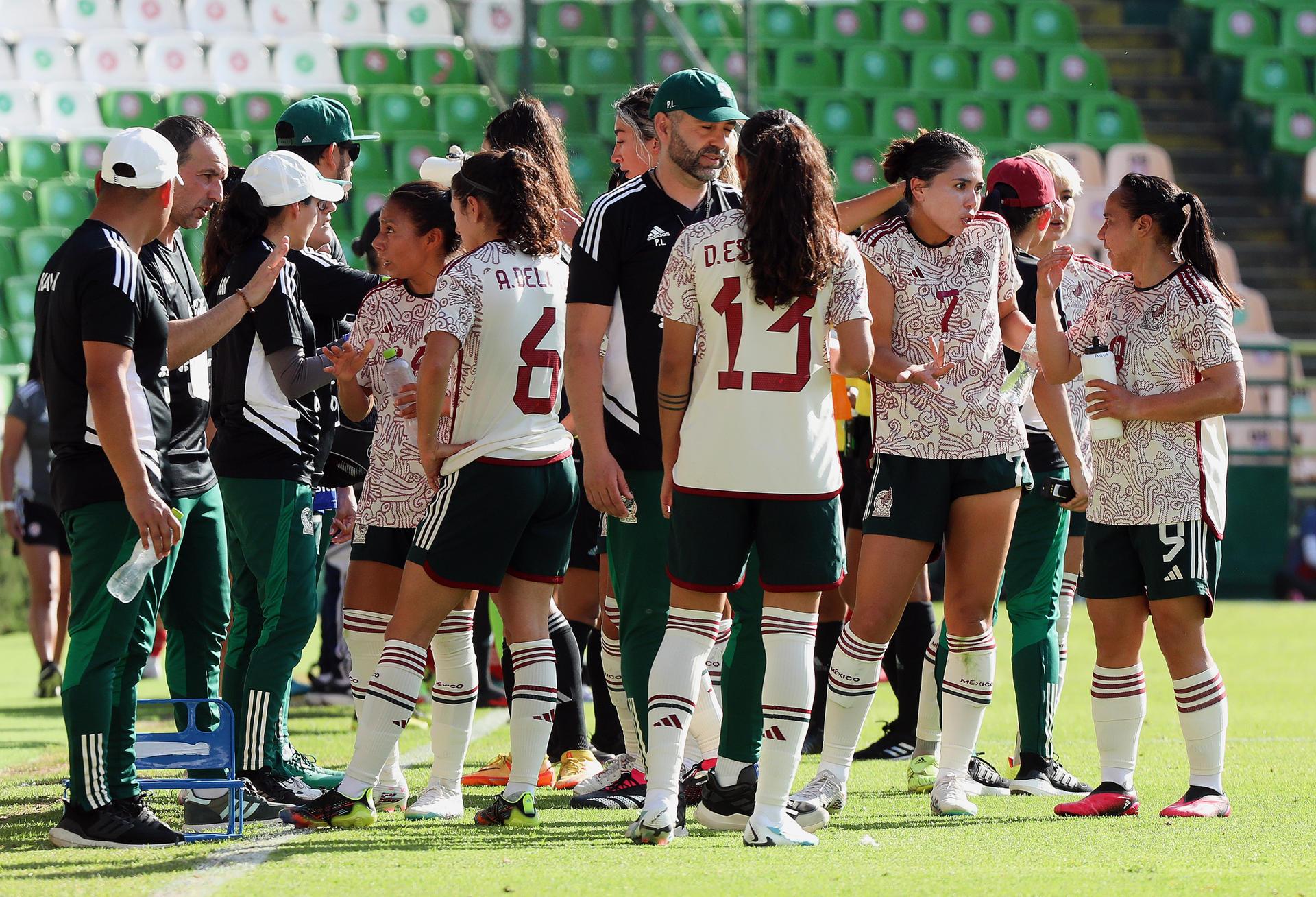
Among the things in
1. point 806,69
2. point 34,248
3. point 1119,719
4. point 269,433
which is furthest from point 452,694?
point 806,69

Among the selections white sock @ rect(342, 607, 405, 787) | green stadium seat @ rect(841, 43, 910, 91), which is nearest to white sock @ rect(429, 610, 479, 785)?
white sock @ rect(342, 607, 405, 787)

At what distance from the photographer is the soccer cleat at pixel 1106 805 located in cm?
530

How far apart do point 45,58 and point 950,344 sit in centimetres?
1630

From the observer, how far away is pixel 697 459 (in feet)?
15.3

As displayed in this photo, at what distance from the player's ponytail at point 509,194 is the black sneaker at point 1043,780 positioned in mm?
2495

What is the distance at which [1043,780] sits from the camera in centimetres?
589

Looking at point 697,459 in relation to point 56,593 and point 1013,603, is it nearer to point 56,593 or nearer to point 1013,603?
point 1013,603

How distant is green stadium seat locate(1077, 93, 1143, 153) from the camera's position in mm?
18422

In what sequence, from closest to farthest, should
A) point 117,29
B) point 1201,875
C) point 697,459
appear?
point 1201,875, point 697,459, point 117,29

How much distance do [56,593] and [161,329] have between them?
588cm

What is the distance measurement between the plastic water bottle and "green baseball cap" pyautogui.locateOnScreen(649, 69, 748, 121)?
184cm

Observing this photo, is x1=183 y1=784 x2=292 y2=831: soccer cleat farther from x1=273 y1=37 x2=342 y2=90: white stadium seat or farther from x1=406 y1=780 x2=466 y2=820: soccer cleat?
x1=273 y1=37 x2=342 y2=90: white stadium seat

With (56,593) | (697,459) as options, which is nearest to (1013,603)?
(697,459)

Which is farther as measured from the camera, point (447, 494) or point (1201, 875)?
point (447, 494)
